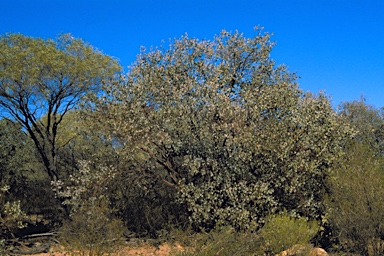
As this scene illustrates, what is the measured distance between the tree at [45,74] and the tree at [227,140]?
4.97 meters

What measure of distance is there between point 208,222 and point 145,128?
13.6 ft

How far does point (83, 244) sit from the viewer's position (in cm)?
1194

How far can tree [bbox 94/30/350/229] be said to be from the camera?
15164 millimetres

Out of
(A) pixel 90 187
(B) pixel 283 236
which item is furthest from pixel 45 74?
(B) pixel 283 236

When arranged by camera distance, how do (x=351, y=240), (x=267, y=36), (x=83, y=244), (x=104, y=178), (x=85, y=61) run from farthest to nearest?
(x=85, y=61)
(x=267, y=36)
(x=104, y=178)
(x=351, y=240)
(x=83, y=244)

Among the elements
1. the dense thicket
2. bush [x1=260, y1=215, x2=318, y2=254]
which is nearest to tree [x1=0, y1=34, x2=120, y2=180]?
the dense thicket

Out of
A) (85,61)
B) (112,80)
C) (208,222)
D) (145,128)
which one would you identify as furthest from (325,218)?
(85,61)

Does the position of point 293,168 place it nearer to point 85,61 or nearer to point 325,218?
point 325,218

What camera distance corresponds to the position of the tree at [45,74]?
21.0m

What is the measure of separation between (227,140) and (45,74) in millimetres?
11234

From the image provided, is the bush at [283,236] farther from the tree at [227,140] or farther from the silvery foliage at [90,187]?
the silvery foliage at [90,187]

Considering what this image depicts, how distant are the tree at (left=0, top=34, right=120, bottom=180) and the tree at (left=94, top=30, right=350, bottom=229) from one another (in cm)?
497

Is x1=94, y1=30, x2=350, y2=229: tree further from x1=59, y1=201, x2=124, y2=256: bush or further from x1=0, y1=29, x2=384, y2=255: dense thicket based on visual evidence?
x1=59, y1=201, x2=124, y2=256: bush

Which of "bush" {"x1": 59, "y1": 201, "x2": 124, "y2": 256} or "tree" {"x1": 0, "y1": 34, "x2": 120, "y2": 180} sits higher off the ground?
"tree" {"x1": 0, "y1": 34, "x2": 120, "y2": 180}
